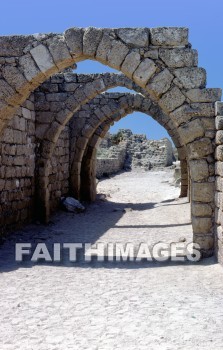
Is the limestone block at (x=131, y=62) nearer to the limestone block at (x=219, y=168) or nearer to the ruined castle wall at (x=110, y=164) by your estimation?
the limestone block at (x=219, y=168)

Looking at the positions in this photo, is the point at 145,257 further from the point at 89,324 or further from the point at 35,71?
the point at 35,71

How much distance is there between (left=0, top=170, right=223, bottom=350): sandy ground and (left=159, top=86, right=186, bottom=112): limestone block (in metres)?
2.09

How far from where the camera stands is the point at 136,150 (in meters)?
27.4

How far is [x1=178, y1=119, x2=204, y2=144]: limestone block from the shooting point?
5.39 meters

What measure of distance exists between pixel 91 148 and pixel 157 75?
7.75 metres

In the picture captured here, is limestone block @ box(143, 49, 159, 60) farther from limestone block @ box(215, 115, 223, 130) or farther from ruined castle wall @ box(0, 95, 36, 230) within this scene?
ruined castle wall @ box(0, 95, 36, 230)

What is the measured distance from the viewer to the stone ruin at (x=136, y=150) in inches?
995

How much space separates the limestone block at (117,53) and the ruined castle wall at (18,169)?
254 cm

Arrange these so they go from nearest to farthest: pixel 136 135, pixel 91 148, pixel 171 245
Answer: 1. pixel 171 245
2. pixel 91 148
3. pixel 136 135

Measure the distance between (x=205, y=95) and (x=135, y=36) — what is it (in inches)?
48.9

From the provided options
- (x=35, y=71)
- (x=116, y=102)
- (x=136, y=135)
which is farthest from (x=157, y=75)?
(x=136, y=135)

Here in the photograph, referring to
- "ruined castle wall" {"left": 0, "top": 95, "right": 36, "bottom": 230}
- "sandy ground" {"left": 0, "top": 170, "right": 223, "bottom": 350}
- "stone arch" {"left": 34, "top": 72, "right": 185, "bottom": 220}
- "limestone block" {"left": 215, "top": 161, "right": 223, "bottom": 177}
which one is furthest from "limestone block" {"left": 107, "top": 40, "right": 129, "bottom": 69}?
"stone arch" {"left": 34, "top": 72, "right": 185, "bottom": 220}

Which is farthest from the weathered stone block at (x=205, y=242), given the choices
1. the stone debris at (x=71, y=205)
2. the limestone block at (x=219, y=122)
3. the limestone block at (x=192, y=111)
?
the stone debris at (x=71, y=205)

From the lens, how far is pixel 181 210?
413 inches
